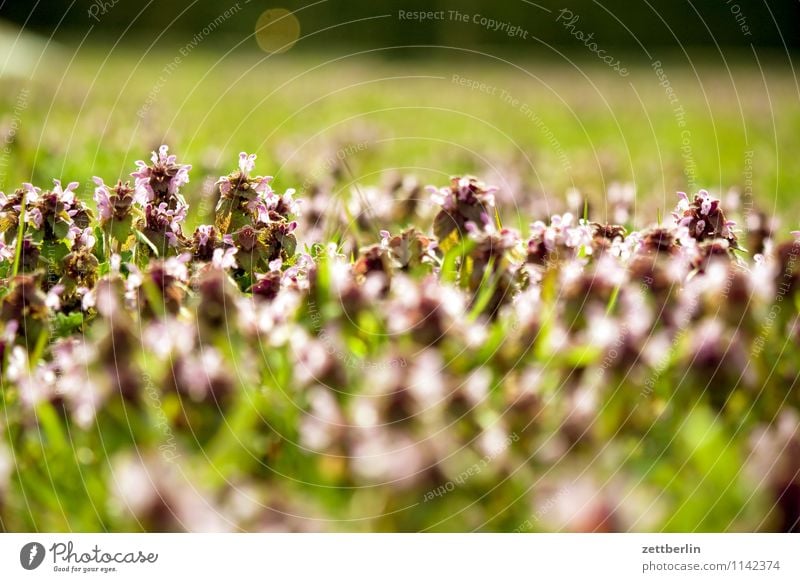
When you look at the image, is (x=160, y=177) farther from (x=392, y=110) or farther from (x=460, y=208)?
(x=392, y=110)

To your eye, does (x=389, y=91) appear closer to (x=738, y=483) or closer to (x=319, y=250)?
(x=319, y=250)

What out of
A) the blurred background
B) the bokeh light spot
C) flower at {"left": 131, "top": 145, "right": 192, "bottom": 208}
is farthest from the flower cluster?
the bokeh light spot

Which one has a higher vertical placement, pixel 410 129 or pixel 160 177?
pixel 410 129

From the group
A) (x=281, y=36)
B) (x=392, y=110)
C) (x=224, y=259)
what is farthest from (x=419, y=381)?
(x=281, y=36)

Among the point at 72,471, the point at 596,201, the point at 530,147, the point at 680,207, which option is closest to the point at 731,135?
the point at 530,147

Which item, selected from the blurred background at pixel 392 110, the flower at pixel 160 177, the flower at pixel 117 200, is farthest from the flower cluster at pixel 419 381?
the blurred background at pixel 392 110

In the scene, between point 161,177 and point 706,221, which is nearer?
point 706,221
